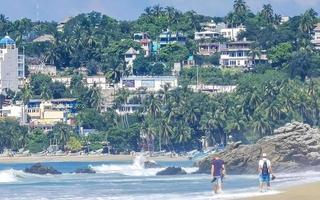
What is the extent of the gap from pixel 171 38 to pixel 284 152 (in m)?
90.6

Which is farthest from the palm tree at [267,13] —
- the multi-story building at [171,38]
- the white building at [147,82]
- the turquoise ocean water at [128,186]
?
the turquoise ocean water at [128,186]

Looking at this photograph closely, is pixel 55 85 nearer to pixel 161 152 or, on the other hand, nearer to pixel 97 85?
pixel 97 85

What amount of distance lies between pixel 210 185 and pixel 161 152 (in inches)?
2461

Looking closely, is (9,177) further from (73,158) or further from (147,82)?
(147,82)

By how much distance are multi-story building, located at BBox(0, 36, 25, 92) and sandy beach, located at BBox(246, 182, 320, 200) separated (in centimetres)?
9510

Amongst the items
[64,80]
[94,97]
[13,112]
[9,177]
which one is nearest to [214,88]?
[94,97]

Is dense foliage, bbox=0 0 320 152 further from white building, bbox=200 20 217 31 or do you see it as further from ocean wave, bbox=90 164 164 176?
ocean wave, bbox=90 164 164 176

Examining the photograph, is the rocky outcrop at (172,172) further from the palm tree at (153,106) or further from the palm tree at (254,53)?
the palm tree at (254,53)

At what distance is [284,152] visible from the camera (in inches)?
2363

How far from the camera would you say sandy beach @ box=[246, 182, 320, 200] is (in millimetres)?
37562

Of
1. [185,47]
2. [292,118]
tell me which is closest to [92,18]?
[185,47]

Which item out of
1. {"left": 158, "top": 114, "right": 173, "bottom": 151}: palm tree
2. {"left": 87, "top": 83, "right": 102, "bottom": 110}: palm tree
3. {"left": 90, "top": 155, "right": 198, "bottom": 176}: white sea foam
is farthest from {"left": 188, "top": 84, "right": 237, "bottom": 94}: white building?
{"left": 90, "top": 155, "right": 198, "bottom": 176}: white sea foam

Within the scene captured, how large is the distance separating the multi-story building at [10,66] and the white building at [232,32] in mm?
25591

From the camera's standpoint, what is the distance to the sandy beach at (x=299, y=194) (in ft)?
123
